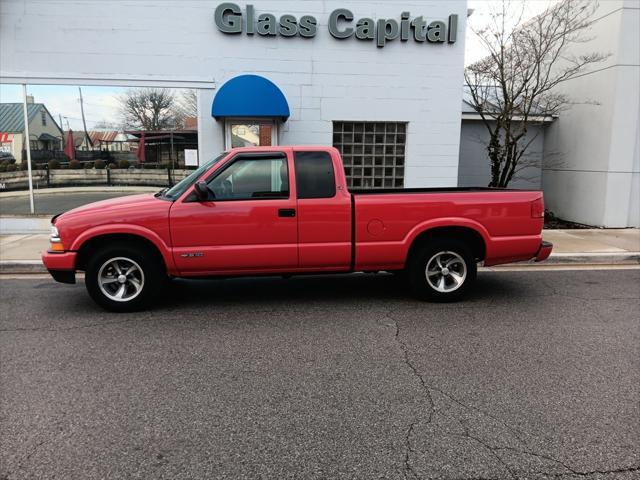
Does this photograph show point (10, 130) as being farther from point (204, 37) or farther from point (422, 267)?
point (422, 267)

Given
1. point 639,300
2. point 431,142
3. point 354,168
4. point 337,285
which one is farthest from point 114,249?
point 431,142

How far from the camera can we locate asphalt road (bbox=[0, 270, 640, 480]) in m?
3.07

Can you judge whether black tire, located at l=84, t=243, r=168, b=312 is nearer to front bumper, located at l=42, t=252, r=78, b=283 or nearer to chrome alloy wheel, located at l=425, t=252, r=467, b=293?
front bumper, located at l=42, t=252, r=78, b=283

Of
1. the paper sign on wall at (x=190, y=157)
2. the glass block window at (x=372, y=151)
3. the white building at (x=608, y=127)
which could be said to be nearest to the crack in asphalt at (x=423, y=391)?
the glass block window at (x=372, y=151)

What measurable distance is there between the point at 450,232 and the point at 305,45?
684cm

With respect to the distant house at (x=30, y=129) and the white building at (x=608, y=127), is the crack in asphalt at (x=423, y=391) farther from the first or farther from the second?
the distant house at (x=30, y=129)

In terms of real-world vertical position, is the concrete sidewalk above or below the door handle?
below

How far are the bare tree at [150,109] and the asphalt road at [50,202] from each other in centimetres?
164

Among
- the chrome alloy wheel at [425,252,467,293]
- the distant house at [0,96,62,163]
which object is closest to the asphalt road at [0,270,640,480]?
the chrome alloy wheel at [425,252,467,293]

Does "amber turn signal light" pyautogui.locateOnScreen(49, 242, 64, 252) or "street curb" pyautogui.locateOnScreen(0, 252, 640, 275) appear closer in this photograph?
"amber turn signal light" pyautogui.locateOnScreen(49, 242, 64, 252)

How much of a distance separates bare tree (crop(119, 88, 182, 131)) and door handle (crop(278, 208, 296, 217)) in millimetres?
6739

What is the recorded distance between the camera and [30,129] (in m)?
11.6

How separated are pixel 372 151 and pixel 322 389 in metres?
8.94

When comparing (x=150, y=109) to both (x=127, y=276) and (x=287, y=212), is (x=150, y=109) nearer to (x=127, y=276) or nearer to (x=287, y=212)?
(x=127, y=276)
